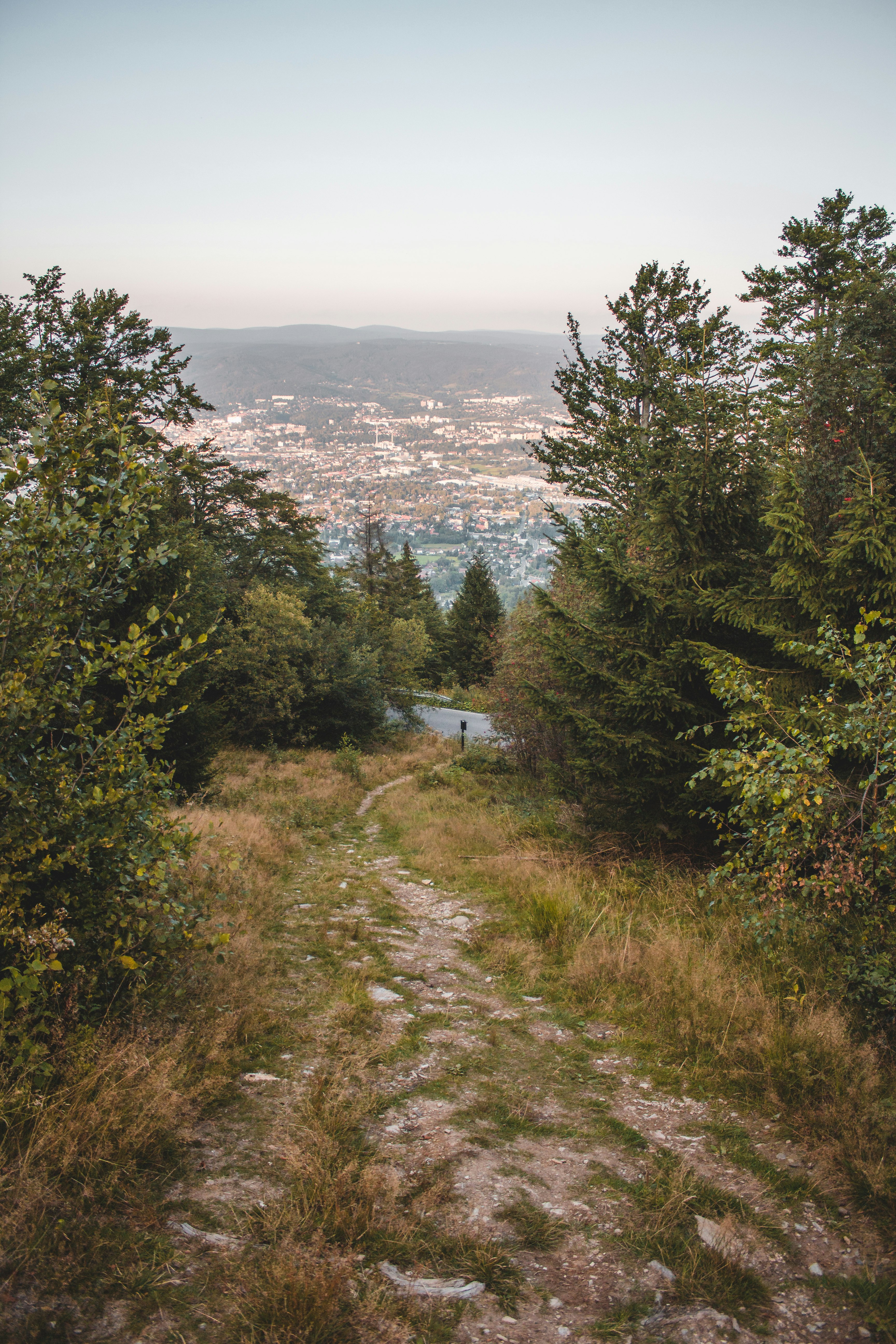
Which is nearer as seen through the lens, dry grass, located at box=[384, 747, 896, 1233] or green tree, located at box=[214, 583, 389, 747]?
dry grass, located at box=[384, 747, 896, 1233]

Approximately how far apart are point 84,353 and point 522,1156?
21614mm

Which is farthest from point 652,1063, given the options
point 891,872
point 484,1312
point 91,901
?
point 91,901

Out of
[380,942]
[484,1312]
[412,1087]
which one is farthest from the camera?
[380,942]

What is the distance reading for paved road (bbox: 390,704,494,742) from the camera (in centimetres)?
2819

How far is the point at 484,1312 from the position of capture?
2471 mm

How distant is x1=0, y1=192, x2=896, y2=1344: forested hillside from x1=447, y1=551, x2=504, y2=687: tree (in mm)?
31942

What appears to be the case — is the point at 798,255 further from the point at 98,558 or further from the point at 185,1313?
the point at 185,1313

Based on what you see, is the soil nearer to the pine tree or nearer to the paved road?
the paved road

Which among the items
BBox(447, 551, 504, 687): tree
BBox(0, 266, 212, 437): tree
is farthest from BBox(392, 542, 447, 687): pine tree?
BBox(0, 266, 212, 437): tree

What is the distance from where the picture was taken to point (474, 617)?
1657 inches

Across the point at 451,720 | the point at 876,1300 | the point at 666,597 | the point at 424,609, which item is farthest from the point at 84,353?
the point at 424,609

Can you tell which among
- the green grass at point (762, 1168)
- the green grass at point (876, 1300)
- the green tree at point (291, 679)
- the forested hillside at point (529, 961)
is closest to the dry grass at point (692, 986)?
the forested hillside at point (529, 961)

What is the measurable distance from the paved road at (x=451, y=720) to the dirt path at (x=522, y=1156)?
19.6 meters

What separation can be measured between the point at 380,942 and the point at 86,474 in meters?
4.99
